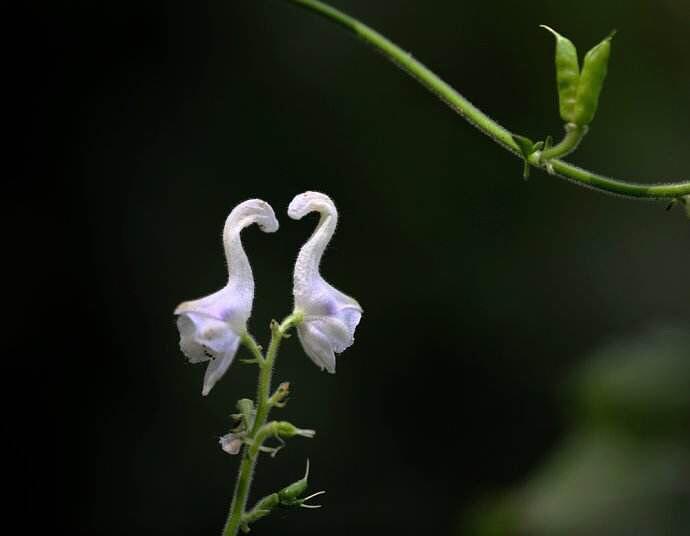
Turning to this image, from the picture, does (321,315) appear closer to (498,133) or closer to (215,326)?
(215,326)

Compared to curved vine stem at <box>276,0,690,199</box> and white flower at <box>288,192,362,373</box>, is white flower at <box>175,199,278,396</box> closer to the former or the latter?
white flower at <box>288,192,362,373</box>

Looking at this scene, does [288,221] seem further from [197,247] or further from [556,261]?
[556,261]

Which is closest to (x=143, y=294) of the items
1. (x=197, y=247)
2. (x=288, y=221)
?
(x=197, y=247)

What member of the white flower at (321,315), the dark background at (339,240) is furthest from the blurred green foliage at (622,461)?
the dark background at (339,240)

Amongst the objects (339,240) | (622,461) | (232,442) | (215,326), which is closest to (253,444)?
(232,442)

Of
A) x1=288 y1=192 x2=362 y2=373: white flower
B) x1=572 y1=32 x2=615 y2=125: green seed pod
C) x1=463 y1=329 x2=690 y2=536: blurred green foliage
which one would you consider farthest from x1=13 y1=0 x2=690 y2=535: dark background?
x1=572 y1=32 x2=615 y2=125: green seed pod

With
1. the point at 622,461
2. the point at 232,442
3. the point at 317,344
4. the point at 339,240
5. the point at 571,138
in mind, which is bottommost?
the point at 232,442

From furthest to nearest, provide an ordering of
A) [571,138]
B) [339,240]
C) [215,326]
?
[339,240] → [571,138] → [215,326]
